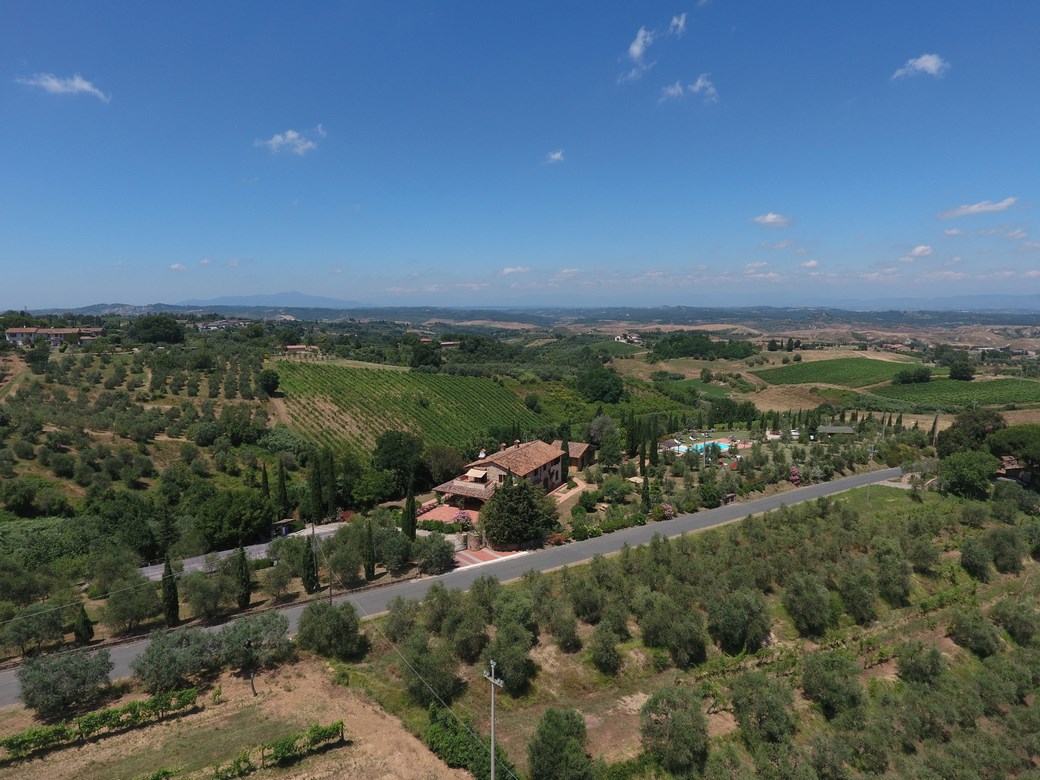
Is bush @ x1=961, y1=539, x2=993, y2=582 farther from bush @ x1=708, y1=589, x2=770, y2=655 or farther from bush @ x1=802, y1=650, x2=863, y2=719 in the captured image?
bush @ x1=708, y1=589, x2=770, y2=655

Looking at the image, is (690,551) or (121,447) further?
(121,447)

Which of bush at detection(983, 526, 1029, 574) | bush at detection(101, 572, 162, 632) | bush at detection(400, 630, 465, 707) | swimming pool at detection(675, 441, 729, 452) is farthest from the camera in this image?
swimming pool at detection(675, 441, 729, 452)

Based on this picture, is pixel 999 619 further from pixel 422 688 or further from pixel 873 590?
pixel 422 688

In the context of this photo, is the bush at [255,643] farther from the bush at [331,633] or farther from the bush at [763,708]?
the bush at [763,708]

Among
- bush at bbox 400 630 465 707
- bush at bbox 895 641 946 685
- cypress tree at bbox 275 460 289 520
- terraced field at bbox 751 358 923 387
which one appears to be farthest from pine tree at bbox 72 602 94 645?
terraced field at bbox 751 358 923 387

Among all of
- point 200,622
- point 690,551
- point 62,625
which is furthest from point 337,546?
point 690,551

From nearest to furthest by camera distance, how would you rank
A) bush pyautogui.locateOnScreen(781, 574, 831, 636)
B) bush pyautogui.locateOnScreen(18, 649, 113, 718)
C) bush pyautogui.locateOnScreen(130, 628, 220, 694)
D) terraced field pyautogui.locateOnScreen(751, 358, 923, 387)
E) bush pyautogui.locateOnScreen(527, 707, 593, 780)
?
bush pyautogui.locateOnScreen(527, 707, 593, 780) < bush pyautogui.locateOnScreen(18, 649, 113, 718) < bush pyautogui.locateOnScreen(130, 628, 220, 694) < bush pyautogui.locateOnScreen(781, 574, 831, 636) < terraced field pyautogui.locateOnScreen(751, 358, 923, 387)
